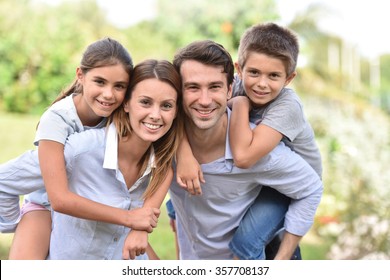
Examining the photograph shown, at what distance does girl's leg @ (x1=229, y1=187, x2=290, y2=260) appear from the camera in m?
3.18

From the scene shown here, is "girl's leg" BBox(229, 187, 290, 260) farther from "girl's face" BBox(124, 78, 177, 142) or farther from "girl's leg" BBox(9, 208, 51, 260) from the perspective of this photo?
"girl's leg" BBox(9, 208, 51, 260)

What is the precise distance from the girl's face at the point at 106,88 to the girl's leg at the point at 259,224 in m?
0.93

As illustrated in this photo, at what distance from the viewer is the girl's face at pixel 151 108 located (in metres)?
2.72

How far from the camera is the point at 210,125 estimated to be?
284 centimetres

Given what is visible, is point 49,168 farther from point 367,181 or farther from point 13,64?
point 13,64

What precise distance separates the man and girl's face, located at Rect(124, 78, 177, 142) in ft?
0.38

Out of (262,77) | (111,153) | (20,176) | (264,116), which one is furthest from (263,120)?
(20,176)

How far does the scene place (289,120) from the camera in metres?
2.98

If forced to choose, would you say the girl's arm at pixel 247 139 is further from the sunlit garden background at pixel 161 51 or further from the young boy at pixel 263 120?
the sunlit garden background at pixel 161 51

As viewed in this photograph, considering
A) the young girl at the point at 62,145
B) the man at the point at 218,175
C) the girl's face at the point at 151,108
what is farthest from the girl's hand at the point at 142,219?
the man at the point at 218,175

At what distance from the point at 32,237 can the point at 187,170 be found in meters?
0.77

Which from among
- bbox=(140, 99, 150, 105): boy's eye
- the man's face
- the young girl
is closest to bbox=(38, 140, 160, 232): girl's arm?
the young girl
